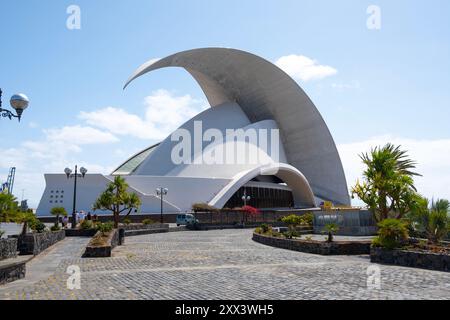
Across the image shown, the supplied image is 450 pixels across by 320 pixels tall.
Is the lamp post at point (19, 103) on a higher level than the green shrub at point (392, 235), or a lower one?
higher

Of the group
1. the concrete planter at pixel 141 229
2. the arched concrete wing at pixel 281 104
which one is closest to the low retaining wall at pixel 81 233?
the concrete planter at pixel 141 229

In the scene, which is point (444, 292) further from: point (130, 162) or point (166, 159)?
point (130, 162)

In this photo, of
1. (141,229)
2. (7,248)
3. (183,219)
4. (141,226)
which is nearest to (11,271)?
(7,248)

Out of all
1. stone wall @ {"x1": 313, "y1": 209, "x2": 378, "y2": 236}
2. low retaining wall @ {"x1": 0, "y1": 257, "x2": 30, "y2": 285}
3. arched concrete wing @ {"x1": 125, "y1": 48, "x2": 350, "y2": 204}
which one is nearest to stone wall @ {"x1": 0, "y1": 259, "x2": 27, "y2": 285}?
low retaining wall @ {"x1": 0, "y1": 257, "x2": 30, "y2": 285}

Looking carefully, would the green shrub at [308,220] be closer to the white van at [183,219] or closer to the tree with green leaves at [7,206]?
the white van at [183,219]

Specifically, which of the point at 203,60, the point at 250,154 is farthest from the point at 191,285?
the point at 203,60

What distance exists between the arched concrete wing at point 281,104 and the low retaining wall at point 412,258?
32908 mm

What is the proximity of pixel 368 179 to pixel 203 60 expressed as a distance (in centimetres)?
3010

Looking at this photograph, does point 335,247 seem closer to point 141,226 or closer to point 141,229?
point 141,229

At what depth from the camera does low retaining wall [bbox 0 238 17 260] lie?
8.52m

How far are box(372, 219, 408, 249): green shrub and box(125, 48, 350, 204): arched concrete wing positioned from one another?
1278 inches

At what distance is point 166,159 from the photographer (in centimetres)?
3803

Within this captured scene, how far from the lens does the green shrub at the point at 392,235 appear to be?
10352 mm
